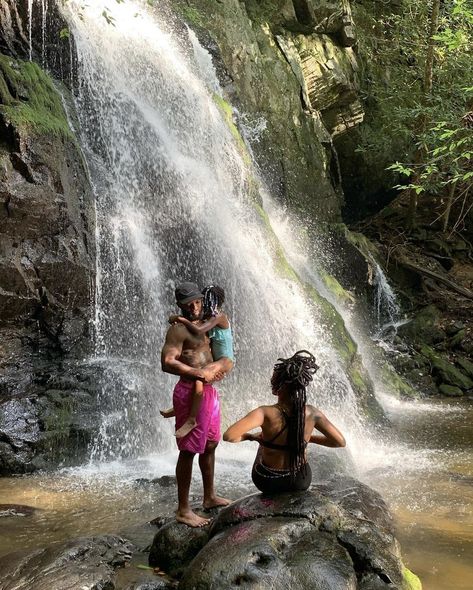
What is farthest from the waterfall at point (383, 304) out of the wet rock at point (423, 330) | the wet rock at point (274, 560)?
the wet rock at point (274, 560)

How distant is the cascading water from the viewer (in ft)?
25.4

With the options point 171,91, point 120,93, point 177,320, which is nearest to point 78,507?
point 177,320

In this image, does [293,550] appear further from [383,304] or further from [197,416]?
[383,304]

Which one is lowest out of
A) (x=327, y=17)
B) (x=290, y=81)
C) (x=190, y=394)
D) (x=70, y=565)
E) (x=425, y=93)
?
(x=70, y=565)

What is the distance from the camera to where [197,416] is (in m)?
4.04

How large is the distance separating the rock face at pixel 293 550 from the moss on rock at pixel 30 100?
19.2 feet

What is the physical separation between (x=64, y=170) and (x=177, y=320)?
14.6 ft

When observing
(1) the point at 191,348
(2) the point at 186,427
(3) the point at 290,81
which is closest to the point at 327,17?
(3) the point at 290,81

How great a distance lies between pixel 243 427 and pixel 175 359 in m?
0.86

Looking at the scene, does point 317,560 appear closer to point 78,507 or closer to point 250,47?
point 78,507

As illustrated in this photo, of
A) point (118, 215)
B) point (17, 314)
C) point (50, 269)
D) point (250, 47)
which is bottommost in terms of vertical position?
point (17, 314)

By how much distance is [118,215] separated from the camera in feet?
28.2

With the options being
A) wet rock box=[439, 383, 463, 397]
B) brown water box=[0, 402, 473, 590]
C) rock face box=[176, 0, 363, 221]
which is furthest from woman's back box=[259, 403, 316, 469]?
rock face box=[176, 0, 363, 221]

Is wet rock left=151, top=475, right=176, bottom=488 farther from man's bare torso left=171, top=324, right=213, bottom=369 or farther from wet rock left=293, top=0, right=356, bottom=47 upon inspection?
wet rock left=293, top=0, right=356, bottom=47
